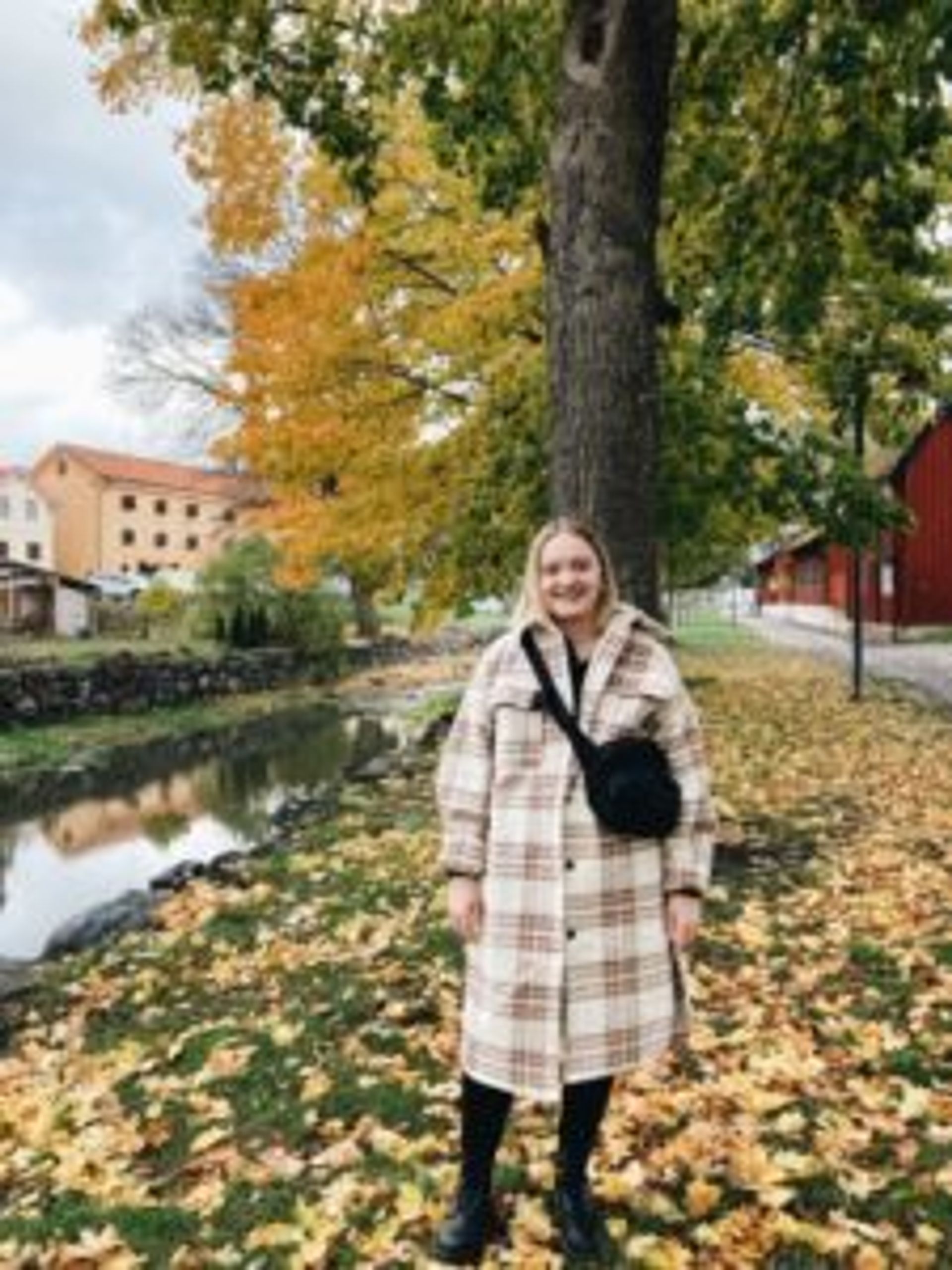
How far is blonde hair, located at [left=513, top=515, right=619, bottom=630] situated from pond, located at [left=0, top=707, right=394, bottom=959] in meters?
7.53

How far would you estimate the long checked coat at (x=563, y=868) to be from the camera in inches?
160

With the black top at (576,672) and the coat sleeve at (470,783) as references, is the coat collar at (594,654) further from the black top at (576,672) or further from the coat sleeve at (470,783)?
the coat sleeve at (470,783)

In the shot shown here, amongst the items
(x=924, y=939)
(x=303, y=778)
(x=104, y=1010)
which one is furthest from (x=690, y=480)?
(x=303, y=778)

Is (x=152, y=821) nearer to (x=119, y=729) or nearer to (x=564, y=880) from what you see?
(x=119, y=729)

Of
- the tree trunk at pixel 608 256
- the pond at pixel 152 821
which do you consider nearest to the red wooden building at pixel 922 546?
the pond at pixel 152 821

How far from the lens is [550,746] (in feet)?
13.6

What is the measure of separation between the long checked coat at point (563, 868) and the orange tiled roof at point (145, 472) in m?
80.6

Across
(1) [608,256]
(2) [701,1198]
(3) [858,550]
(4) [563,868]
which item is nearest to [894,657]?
(3) [858,550]

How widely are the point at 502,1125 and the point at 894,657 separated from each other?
29984mm

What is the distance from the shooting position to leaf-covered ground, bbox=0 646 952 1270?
14.9 feet

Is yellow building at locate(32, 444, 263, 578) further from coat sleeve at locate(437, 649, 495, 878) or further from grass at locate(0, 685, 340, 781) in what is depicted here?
coat sleeve at locate(437, 649, 495, 878)

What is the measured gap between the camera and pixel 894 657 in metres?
32.6

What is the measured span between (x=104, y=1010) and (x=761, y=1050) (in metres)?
3.79

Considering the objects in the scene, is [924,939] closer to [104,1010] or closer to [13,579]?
[104,1010]
